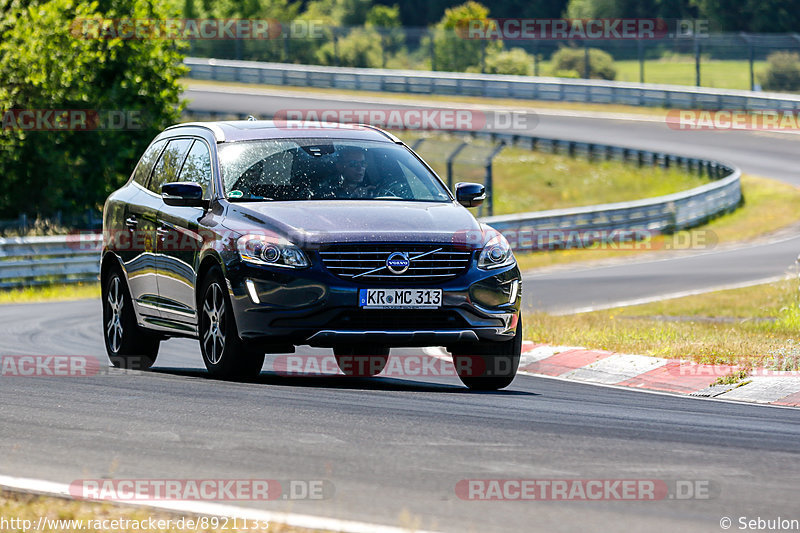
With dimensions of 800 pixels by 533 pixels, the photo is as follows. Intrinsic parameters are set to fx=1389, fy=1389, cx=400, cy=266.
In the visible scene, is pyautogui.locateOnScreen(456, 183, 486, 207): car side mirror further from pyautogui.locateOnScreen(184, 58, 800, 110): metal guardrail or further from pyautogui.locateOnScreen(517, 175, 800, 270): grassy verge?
pyautogui.locateOnScreen(184, 58, 800, 110): metal guardrail

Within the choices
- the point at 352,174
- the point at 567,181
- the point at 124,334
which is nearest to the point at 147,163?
the point at 124,334

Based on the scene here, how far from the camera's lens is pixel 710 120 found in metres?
51.6

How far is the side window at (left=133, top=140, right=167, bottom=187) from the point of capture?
39.7 ft

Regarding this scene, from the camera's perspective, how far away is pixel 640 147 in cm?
4584

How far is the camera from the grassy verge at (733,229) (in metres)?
30.0

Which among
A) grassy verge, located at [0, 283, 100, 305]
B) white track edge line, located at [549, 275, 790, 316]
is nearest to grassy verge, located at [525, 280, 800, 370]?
white track edge line, located at [549, 275, 790, 316]

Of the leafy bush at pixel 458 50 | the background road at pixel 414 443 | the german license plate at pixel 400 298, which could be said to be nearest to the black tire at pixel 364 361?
the background road at pixel 414 443

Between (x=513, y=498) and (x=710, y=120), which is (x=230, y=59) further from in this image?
(x=513, y=498)

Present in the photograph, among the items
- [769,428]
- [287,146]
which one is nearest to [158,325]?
[287,146]

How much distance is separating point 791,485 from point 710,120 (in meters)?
46.5

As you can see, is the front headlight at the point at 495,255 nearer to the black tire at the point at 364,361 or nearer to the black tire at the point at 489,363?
the black tire at the point at 489,363

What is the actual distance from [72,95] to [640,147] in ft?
68.7

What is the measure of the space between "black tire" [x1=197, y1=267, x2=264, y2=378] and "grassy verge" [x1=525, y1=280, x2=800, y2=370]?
4.14 meters

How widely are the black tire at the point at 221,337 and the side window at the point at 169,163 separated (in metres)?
1.58
